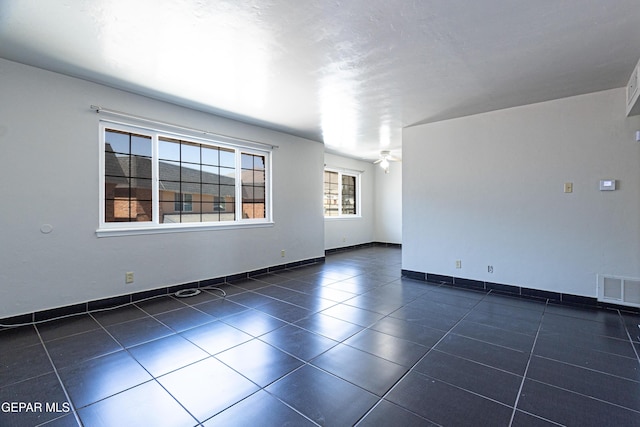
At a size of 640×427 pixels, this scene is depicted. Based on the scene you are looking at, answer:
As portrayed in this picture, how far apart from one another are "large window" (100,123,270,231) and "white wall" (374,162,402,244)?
4.40m

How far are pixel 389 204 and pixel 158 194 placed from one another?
20.3 ft

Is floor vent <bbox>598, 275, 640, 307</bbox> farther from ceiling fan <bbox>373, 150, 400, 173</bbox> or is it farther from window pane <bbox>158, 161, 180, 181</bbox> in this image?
window pane <bbox>158, 161, 180, 181</bbox>

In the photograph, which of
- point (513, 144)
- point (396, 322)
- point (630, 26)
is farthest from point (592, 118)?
point (396, 322)

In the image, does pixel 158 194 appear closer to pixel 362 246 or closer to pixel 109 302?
pixel 109 302

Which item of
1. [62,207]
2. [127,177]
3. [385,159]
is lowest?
[62,207]

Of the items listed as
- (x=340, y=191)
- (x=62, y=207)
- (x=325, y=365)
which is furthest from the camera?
(x=340, y=191)

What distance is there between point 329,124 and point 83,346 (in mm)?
4015

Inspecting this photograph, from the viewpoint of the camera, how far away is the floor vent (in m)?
3.20

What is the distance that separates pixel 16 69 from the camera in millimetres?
2729

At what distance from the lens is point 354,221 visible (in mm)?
8031

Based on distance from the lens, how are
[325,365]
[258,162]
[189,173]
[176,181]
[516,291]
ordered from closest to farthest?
[325,365] → [516,291] → [176,181] → [189,173] → [258,162]

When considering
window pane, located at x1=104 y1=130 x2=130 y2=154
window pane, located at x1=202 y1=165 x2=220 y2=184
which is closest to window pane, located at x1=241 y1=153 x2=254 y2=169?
window pane, located at x1=202 y1=165 x2=220 y2=184

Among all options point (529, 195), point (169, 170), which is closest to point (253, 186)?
point (169, 170)

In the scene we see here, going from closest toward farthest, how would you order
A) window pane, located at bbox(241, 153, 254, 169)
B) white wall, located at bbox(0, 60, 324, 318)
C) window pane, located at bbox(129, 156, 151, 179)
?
white wall, located at bbox(0, 60, 324, 318) < window pane, located at bbox(129, 156, 151, 179) < window pane, located at bbox(241, 153, 254, 169)
